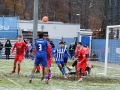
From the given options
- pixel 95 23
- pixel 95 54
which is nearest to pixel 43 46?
pixel 95 54

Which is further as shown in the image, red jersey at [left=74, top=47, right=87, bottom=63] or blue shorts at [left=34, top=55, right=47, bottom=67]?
red jersey at [left=74, top=47, right=87, bottom=63]

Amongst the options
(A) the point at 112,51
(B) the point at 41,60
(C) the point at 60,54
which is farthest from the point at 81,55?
(A) the point at 112,51

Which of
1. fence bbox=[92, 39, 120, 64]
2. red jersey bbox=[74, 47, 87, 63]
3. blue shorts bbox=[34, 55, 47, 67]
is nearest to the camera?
blue shorts bbox=[34, 55, 47, 67]

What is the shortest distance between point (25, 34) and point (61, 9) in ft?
97.8

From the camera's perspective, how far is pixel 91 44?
44.2 metres

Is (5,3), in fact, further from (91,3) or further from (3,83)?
(3,83)

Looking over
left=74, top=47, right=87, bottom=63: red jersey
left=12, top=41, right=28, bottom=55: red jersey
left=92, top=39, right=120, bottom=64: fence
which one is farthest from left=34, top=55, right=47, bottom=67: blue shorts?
left=92, top=39, right=120, bottom=64: fence

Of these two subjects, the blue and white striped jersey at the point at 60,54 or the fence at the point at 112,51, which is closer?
the blue and white striped jersey at the point at 60,54

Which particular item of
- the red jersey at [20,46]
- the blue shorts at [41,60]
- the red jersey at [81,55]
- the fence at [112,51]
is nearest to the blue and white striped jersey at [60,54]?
the red jersey at [81,55]

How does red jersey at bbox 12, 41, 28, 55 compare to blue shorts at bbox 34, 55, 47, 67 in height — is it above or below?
above

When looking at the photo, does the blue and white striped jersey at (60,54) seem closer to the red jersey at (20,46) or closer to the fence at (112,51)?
the red jersey at (20,46)

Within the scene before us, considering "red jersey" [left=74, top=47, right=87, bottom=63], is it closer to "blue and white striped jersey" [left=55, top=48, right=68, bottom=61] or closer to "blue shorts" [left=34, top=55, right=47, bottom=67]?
"blue and white striped jersey" [left=55, top=48, right=68, bottom=61]

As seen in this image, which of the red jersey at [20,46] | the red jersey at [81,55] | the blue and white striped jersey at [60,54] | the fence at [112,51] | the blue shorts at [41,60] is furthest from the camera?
the fence at [112,51]

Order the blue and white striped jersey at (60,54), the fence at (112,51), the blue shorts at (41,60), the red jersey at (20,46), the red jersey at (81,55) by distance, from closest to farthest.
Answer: the blue shorts at (41,60), the red jersey at (81,55), the blue and white striped jersey at (60,54), the red jersey at (20,46), the fence at (112,51)
